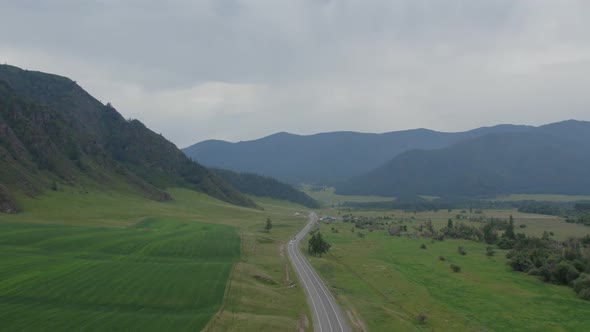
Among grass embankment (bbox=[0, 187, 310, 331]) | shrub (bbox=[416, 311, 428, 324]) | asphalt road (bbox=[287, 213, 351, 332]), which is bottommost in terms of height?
shrub (bbox=[416, 311, 428, 324])

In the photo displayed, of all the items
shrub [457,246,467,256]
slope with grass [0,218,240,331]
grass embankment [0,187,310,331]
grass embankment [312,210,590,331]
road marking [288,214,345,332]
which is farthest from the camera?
shrub [457,246,467,256]

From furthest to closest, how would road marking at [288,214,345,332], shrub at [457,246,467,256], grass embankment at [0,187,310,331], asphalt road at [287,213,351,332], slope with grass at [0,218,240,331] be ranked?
shrub at [457,246,467,256]
road marking at [288,214,345,332]
asphalt road at [287,213,351,332]
grass embankment at [0,187,310,331]
slope with grass at [0,218,240,331]

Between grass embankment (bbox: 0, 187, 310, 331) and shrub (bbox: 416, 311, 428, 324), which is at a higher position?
grass embankment (bbox: 0, 187, 310, 331)

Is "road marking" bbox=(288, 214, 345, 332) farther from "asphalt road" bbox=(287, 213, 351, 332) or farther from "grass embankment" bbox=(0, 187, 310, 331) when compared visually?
"grass embankment" bbox=(0, 187, 310, 331)

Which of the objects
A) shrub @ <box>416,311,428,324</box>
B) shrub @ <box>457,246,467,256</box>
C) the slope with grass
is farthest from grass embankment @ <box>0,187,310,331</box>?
shrub @ <box>457,246,467,256</box>

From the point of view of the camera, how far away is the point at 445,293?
8981 cm

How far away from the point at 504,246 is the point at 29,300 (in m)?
154

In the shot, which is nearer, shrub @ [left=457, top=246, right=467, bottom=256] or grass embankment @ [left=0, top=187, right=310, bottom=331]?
grass embankment @ [left=0, top=187, right=310, bottom=331]

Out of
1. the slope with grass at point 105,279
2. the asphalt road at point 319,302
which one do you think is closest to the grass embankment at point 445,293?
the asphalt road at point 319,302

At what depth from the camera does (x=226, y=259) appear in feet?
344

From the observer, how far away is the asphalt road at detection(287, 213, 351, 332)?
62906 mm

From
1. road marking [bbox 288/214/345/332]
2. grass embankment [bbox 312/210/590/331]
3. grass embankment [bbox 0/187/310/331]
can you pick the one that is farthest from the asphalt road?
grass embankment [bbox 312/210/590/331]

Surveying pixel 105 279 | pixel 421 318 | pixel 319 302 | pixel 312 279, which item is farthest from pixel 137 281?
pixel 421 318

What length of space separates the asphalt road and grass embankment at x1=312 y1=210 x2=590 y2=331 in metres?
2.99
